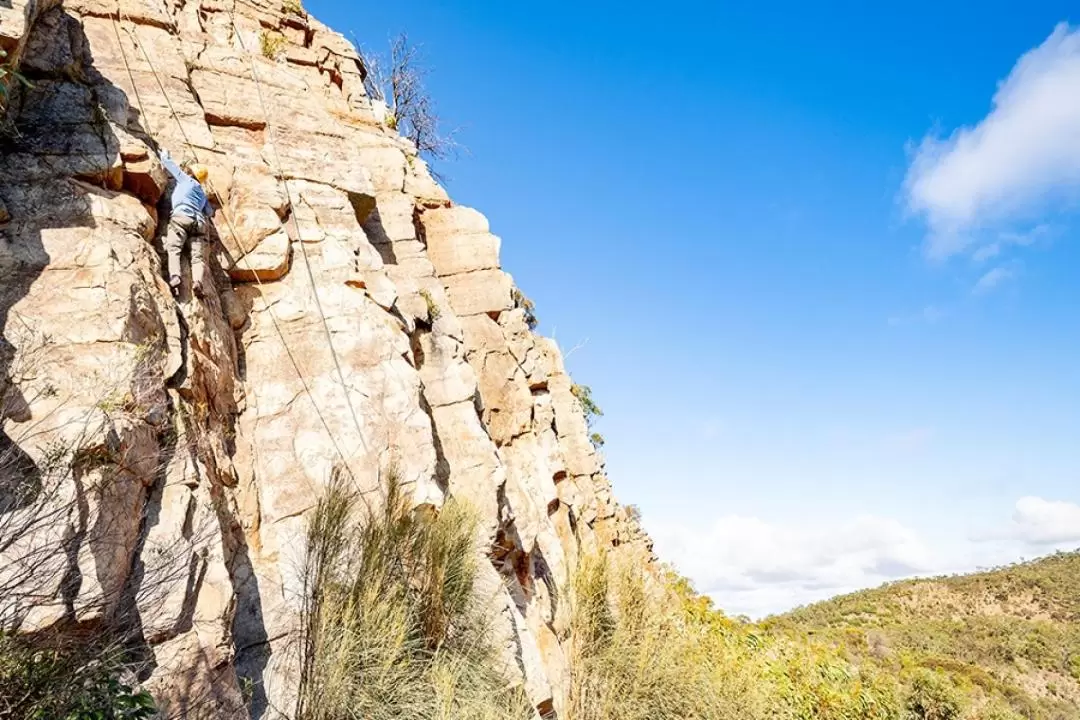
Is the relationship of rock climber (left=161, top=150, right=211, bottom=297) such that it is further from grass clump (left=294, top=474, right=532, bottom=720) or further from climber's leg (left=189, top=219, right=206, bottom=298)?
grass clump (left=294, top=474, right=532, bottom=720)

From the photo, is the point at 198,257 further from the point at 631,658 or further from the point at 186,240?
the point at 631,658

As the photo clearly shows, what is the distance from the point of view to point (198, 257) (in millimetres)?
5902

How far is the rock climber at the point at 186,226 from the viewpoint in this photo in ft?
18.3

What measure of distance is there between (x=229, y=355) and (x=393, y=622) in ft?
10.2

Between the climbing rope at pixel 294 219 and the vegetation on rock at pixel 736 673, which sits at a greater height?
the climbing rope at pixel 294 219

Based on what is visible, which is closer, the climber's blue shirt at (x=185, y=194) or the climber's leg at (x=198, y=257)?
the climber's leg at (x=198, y=257)

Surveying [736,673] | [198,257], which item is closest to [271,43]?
[198,257]

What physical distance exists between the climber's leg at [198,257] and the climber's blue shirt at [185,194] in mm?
125

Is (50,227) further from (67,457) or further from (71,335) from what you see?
(67,457)

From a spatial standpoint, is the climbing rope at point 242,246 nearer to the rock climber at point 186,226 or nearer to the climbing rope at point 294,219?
the climbing rope at point 294,219

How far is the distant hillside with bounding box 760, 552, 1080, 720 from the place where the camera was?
1719 centimetres

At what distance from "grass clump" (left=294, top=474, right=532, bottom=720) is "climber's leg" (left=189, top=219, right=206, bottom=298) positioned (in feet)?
8.46

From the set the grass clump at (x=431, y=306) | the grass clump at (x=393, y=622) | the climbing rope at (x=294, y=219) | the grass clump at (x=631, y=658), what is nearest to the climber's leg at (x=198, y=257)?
the climbing rope at (x=294, y=219)

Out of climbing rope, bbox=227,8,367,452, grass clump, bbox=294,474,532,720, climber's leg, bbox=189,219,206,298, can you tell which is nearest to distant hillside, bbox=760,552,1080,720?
grass clump, bbox=294,474,532,720
